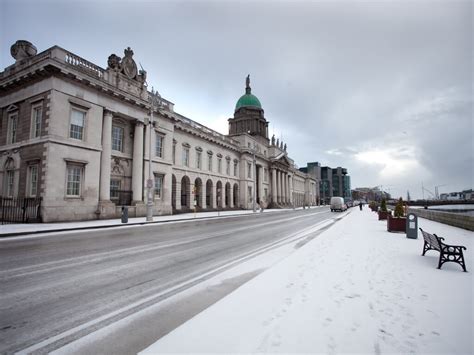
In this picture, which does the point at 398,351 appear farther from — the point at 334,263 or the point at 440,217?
the point at 440,217

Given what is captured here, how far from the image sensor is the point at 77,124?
807 inches

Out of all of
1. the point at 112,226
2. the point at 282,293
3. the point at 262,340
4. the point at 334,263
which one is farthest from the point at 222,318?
the point at 112,226

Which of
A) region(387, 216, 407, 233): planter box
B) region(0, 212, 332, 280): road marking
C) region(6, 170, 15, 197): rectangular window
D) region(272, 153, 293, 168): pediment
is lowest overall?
region(0, 212, 332, 280): road marking

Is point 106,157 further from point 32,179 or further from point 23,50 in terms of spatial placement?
point 23,50

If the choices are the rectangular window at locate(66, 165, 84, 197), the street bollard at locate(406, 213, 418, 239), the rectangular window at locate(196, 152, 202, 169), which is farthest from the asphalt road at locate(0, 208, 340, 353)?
the rectangular window at locate(196, 152, 202, 169)

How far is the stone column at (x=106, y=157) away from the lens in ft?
71.7

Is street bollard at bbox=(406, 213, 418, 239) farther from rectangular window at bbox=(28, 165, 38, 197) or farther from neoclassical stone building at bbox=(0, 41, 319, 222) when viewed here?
rectangular window at bbox=(28, 165, 38, 197)

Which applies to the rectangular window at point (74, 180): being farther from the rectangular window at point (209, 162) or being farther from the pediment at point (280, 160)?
the pediment at point (280, 160)

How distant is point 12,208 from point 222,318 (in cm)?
2282

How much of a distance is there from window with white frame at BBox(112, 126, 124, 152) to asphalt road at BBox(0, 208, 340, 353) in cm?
1720

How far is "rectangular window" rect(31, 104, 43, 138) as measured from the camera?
64.0 feet

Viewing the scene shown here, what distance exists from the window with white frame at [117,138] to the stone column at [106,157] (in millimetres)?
2101

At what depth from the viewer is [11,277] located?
5.29m

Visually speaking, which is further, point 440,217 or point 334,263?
point 440,217
